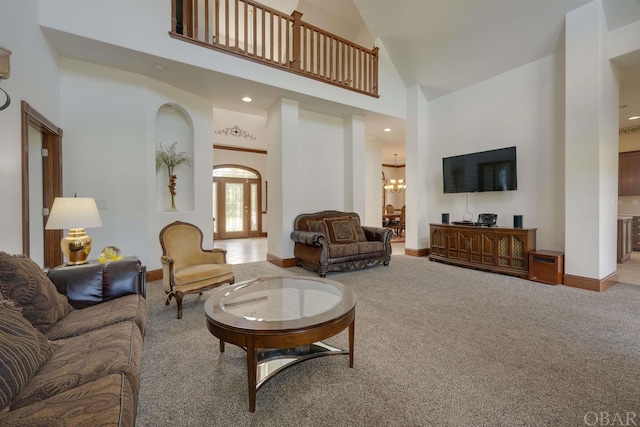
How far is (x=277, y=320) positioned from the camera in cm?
159

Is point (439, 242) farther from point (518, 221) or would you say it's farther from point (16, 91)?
point (16, 91)

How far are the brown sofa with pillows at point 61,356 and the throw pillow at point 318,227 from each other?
294 cm

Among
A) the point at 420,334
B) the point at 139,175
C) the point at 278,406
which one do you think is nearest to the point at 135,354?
the point at 278,406

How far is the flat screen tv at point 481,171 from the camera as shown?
443 cm

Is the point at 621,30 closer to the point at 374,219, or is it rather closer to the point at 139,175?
the point at 374,219

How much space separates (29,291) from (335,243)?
3.57 meters

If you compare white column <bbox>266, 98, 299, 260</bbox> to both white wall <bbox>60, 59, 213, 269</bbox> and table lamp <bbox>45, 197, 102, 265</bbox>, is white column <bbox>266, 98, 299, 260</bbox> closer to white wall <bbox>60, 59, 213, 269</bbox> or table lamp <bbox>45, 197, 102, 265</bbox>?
white wall <bbox>60, 59, 213, 269</bbox>

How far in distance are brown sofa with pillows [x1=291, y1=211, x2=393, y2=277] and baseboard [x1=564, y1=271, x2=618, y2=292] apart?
2395 mm

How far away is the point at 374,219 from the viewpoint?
8383mm

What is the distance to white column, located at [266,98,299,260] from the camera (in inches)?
188

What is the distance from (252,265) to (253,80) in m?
3.02

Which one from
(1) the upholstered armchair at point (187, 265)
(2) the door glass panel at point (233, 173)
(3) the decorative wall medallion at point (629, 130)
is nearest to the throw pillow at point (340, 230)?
(1) the upholstered armchair at point (187, 265)

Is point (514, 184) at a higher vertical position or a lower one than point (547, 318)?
higher

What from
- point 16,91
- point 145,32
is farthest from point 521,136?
point 16,91
